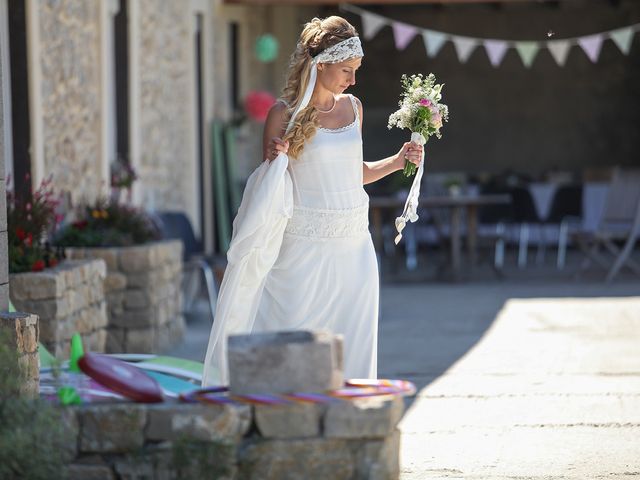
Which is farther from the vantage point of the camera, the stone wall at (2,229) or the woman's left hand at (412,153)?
the woman's left hand at (412,153)

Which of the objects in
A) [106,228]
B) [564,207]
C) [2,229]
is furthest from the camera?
[564,207]

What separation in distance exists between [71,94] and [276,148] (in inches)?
165

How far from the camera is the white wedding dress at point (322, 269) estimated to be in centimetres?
468

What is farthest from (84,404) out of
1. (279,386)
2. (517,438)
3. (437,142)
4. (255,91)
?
(437,142)

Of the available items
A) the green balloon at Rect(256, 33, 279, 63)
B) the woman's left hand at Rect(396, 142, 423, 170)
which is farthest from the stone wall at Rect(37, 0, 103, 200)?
the green balloon at Rect(256, 33, 279, 63)

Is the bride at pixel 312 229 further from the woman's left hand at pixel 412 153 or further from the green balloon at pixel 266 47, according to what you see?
the green balloon at pixel 266 47

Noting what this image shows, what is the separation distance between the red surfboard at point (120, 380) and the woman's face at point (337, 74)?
5.21 feet

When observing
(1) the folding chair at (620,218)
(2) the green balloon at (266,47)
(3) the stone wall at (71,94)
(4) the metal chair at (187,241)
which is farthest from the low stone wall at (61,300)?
(2) the green balloon at (266,47)

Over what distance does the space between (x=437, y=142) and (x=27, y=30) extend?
9032 millimetres

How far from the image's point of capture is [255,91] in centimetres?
1491

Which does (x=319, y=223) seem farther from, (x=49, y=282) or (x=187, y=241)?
(x=187, y=241)

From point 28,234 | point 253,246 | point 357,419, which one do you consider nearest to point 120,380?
point 357,419

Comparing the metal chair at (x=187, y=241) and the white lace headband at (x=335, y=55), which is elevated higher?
the white lace headband at (x=335, y=55)

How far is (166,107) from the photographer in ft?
36.7
